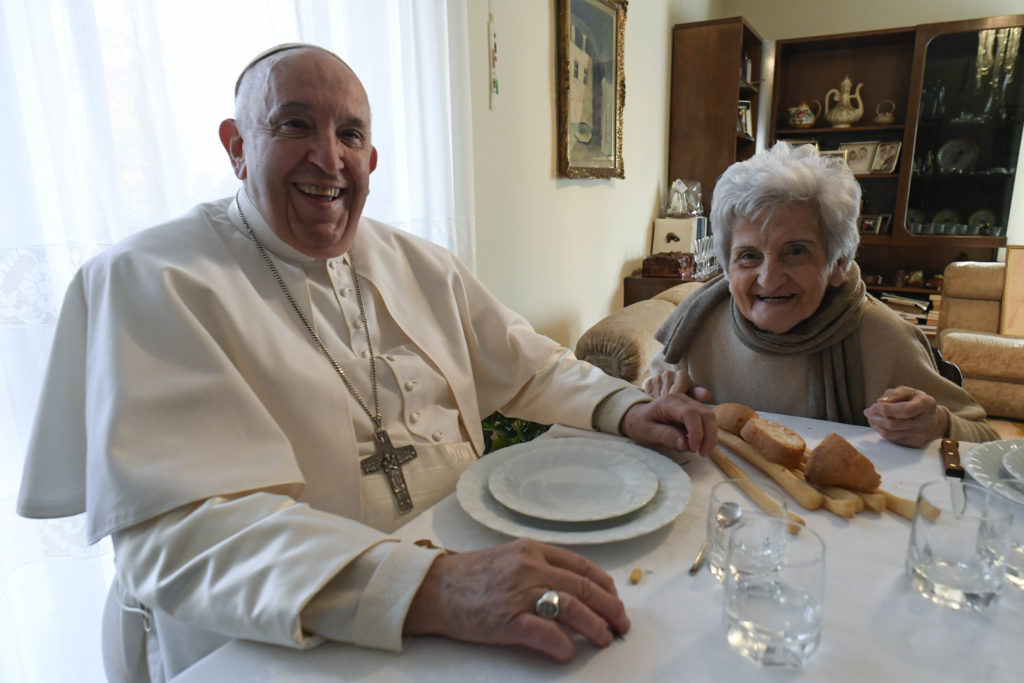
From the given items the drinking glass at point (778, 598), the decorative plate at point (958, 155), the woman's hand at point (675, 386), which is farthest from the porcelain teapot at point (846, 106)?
the drinking glass at point (778, 598)

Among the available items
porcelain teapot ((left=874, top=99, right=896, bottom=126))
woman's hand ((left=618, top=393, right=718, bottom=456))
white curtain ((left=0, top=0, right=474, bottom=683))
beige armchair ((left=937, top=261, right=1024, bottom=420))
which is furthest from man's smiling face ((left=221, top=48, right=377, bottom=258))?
porcelain teapot ((left=874, top=99, right=896, bottom=126))

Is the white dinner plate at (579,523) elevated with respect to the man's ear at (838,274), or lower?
lower

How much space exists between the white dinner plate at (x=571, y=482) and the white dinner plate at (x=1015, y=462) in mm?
557

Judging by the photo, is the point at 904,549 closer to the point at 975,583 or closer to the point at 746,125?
the point at 975,583

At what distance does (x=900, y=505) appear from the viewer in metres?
0.91

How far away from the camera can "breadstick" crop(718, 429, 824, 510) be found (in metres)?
0.94

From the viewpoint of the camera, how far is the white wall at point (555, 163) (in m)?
2.62

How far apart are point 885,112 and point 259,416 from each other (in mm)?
5390

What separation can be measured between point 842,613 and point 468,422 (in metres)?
0.85

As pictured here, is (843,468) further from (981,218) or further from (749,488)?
(981,218)

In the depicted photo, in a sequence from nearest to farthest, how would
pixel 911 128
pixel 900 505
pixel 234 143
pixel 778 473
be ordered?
pixel 900 505 < pixel 778 473 < pixel 234 143 < pixel 911 128

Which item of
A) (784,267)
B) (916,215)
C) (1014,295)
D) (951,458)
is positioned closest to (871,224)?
(916,215)

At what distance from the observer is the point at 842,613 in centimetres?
70

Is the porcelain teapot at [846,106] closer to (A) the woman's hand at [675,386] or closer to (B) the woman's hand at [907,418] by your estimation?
(A) the woman's hand at [675,386]
